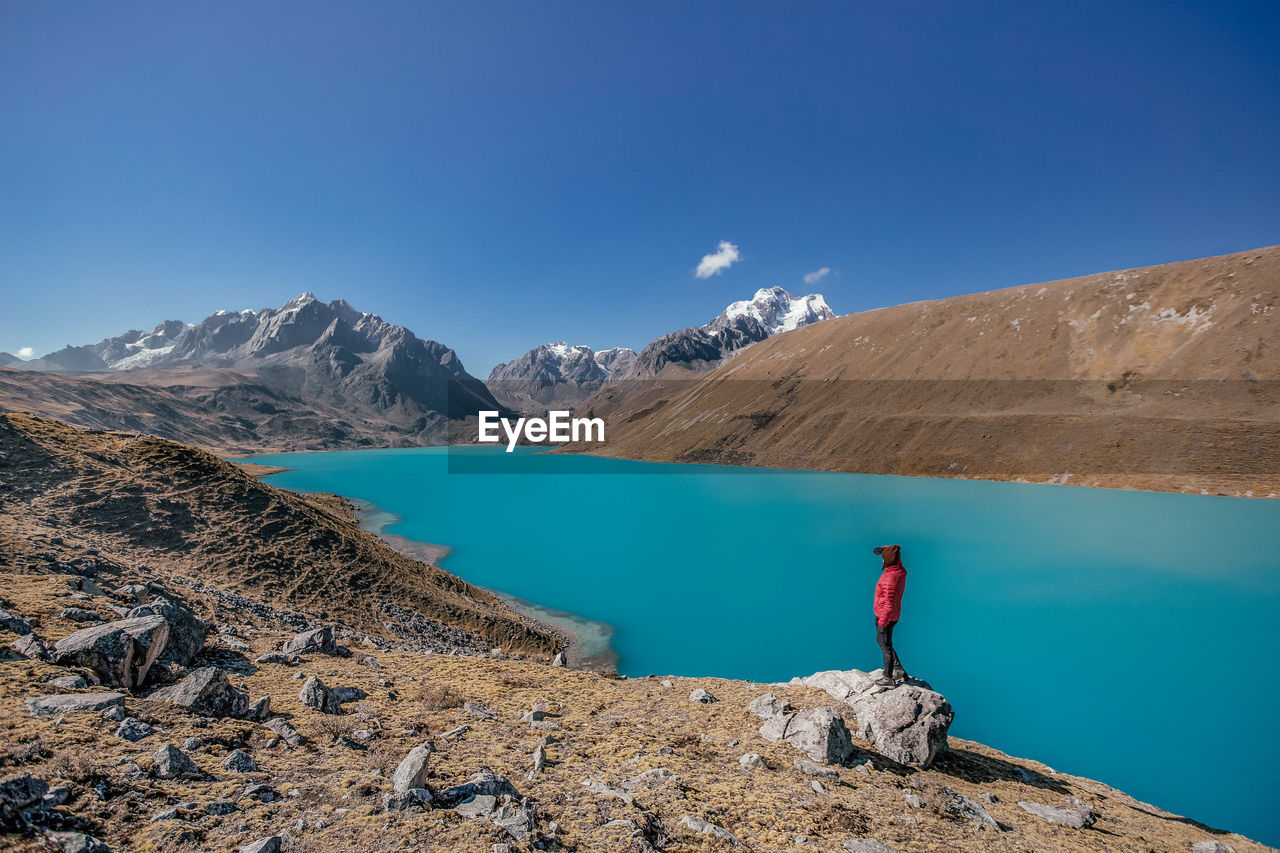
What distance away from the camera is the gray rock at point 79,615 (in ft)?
31.5

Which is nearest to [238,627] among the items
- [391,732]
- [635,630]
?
[391,732]

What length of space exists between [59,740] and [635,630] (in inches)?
856

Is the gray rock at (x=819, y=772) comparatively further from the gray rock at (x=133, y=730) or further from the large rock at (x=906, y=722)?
the gray rock at (x=133, y=730)

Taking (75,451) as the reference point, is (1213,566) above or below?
below

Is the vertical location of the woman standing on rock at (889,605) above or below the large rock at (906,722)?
above

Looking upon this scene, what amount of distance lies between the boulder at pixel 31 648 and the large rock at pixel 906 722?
47.0 feet

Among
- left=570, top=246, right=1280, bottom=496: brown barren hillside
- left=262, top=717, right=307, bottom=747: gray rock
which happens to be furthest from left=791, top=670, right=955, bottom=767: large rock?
left=570, top=246, right=1280, bottom=496: brown barren hillside

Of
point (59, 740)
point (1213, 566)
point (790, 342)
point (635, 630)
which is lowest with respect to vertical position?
point (635, 630)

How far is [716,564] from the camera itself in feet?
119

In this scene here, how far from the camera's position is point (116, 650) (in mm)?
7910

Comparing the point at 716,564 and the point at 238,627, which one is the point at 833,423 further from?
the point at 238,627

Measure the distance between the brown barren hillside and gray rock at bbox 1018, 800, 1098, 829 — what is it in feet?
308

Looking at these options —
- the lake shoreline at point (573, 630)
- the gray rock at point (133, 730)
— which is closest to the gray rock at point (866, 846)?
the gray rock at point (133, 730)

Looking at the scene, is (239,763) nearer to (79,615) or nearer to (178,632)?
(178,632)
